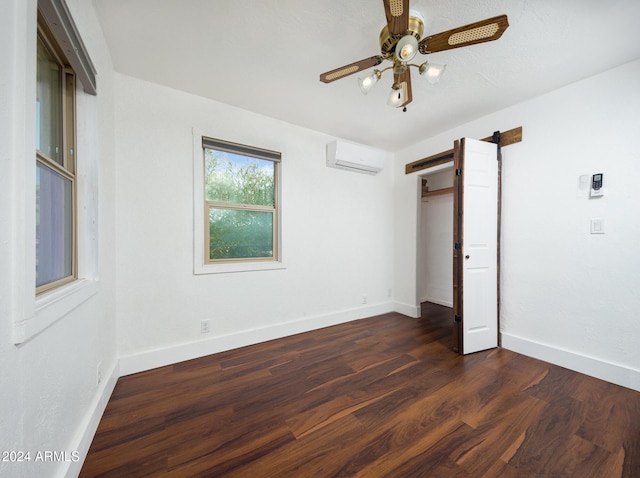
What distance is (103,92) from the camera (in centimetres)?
168

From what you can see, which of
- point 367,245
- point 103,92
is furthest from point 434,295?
point 103,92

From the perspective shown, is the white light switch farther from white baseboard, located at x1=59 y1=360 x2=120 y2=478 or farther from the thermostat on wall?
white baseboard, located at x1=59 y1=360 x2=120 y2=478

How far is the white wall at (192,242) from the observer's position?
2.06m

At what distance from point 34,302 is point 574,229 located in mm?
3573

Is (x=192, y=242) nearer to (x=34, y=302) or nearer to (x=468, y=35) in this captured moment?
(x=34, y=302)

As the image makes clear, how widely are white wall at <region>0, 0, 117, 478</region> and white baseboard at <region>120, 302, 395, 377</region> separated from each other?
503 mm

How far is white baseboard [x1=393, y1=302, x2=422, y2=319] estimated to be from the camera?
11.5 ft

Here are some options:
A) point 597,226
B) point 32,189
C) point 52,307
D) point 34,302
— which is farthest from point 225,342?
point 597,226

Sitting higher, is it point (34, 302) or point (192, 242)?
point (192, 242)

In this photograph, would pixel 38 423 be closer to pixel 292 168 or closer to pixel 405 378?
pixel 405 378

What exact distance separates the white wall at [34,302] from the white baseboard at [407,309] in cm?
A: 342

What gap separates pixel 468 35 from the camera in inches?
48.2

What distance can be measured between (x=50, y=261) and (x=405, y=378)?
8.04 feet

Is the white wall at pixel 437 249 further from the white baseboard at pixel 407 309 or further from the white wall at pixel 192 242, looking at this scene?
the white wall at pixel 192 242
